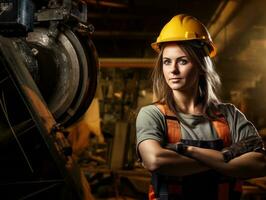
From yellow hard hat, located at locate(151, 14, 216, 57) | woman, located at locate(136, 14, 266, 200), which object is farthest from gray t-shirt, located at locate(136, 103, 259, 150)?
yellow hard hat, located at locate(151, 14, 216, 57)

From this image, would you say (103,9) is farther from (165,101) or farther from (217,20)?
(165,101)

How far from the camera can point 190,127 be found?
2.01 metres

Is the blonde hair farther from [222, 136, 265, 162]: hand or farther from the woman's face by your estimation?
[222, 136, 265, 162]: hand

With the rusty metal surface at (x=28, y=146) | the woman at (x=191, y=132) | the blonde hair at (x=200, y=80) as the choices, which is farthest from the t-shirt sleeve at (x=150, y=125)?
the rusty metal surface at (x=28, y=146)

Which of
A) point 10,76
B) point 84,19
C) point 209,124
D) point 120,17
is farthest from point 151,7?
point 209,124

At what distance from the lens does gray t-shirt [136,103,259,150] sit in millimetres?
1972

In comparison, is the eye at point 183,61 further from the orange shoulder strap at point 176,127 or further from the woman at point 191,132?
the orange shoulder strap at point 176,127

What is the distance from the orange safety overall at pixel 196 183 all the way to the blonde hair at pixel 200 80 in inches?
5.7

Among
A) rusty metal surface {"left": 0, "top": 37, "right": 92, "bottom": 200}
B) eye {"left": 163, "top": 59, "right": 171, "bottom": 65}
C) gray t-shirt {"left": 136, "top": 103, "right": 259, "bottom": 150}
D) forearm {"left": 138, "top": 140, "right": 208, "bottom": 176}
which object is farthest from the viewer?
rusty metal surface {"left": 0, "top": 37, "right": 92, "bottom": 200}

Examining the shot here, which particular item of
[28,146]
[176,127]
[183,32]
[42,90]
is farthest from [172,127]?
[42,90]

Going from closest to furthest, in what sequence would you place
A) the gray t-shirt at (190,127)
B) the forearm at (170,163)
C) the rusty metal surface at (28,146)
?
the forearm at (170,163), the gray t-shirt at (190,127), the rusty metal surface at (28,146)

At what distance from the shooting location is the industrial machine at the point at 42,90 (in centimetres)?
257

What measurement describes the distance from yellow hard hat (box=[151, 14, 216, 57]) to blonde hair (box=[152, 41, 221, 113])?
0.11 ft

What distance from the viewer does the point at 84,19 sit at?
3.23 m
